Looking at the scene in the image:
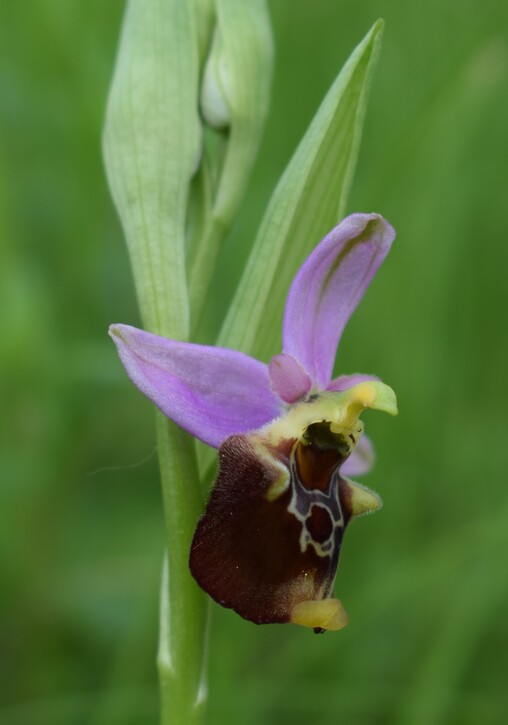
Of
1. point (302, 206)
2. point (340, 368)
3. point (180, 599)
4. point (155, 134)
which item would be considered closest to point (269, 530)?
point (180, 599)

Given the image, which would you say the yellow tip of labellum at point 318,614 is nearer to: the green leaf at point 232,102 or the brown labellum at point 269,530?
the brown labellum at point 269,530

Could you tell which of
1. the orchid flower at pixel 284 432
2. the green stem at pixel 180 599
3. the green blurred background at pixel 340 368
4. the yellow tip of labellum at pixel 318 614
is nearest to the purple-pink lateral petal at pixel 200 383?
the orchid flower at pixel 284 432

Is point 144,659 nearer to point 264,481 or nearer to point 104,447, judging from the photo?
point 104,447

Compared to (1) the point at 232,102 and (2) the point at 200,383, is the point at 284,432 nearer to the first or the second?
(2) the point at 200,383

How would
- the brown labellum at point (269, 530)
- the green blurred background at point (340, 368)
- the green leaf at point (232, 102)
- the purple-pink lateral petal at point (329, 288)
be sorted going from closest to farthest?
1. the brown labellum at point (269, 530)
2. the purple-pink lateral petal at point (329, 288)
3. the green leaf at point (232, 102)
4. the green blurred background at point (340, 368)

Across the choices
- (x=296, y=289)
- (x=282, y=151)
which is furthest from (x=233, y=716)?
(x=282, y=151)

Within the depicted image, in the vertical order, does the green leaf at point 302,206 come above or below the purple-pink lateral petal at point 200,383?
above

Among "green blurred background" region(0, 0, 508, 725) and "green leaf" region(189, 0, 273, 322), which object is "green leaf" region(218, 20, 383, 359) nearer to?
"green leaf" region(189, 0, 273, 322)

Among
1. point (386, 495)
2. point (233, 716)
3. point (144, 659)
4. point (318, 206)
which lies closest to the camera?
point (318, 206)
